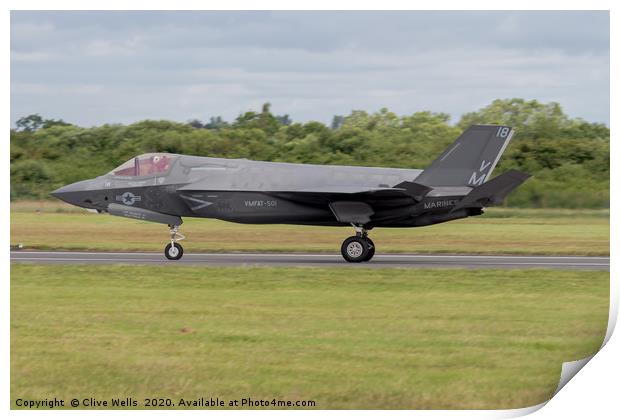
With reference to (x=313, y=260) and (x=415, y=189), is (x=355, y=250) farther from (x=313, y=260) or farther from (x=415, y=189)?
(x=415, y=189)

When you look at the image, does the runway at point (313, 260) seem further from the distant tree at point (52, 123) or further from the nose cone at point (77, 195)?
the distant tree at point (52, 123)

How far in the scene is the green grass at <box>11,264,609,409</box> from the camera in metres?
11.5

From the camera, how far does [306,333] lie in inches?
545

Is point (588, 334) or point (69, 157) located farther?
point (69, 157)

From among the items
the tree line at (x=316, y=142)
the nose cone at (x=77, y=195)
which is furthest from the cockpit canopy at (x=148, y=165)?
the tree line at (x=316, y=142)

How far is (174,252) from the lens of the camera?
23.5 metres

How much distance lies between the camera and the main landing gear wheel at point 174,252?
23516 mm

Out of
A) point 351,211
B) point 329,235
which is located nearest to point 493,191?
point 351,211

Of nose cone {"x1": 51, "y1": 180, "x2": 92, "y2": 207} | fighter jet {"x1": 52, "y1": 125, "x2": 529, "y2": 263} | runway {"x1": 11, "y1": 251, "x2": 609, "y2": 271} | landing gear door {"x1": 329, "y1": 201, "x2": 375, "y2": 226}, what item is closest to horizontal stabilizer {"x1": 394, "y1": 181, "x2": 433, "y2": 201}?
fighter jet {"x1": 52, "y1": 125, "x2": 529, "y2": 263}

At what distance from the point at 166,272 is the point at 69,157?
18.8 m

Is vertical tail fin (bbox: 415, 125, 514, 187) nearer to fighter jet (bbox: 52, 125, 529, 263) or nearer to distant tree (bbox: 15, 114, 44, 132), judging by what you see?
fighter jet (bbox: 52, 125, 529, 263)

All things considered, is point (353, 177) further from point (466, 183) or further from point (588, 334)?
point (588, 334)

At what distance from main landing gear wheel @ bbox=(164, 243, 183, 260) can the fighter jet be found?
0.03 m

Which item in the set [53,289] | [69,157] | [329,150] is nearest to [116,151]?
[69,157]
